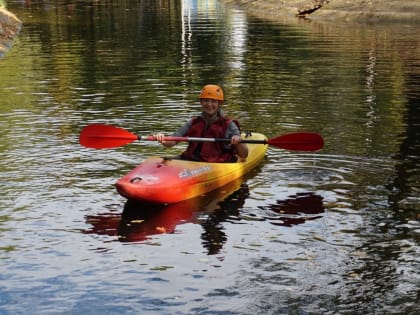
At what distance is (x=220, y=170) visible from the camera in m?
12.2

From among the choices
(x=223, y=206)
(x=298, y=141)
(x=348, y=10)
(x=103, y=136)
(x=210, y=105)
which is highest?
(x=348, y=10)

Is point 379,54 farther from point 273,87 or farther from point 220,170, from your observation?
point 220,170

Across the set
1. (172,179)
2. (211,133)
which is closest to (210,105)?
(211,133)

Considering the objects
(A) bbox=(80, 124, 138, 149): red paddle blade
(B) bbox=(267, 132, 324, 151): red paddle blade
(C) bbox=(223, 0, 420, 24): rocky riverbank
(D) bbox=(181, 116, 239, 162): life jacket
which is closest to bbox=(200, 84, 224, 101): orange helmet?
(D) bbox=(181, 116, 239, 162): life jacket

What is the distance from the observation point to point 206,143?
1249cm

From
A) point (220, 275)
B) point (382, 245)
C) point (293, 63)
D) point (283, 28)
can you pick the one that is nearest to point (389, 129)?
point (382, 245)

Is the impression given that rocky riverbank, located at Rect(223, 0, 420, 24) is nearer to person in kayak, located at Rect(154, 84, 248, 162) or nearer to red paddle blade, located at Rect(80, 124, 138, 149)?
person in kayak, located at Rect(154, 84, 248, 162)

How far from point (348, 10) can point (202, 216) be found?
1597 inches

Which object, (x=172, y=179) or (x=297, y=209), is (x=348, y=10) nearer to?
(x=297, y=209)

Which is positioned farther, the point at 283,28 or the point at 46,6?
the point at 46,6

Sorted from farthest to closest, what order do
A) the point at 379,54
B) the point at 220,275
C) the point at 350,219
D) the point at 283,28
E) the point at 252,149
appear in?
1. the point at 283,28
2. the point at 379,54
3. the point at 252,149
4. the point at 350,219
5. the point at 220,275

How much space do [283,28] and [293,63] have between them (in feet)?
54.5

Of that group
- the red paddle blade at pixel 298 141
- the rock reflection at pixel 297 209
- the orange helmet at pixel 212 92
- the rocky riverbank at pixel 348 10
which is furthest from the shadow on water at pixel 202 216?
the rocky riverbank at pixel 348 10

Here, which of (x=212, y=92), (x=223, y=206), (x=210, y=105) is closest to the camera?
(x=223, y=206)
